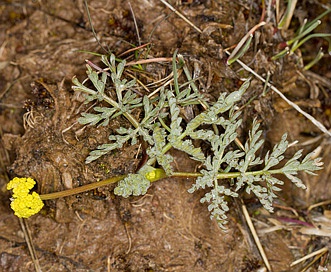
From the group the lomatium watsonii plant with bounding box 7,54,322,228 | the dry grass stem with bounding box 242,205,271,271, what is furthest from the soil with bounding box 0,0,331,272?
the lomatium watsonii plant with bounding box 7,54,322,228

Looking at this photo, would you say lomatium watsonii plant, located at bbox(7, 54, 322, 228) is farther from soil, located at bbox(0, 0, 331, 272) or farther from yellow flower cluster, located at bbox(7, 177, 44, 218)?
yellow flower cluster, located at bbox(7, 177, 44, 218)

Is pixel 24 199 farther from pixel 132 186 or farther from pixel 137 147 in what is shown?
pixel 137 147

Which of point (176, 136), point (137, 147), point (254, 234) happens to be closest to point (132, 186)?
point (137, 147)

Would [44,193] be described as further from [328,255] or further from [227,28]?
[328,255]

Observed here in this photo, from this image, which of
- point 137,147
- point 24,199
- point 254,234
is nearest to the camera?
point 24,199

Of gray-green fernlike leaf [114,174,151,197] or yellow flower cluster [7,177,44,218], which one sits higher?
gray-green fernlike leaf [114,174,151,197]

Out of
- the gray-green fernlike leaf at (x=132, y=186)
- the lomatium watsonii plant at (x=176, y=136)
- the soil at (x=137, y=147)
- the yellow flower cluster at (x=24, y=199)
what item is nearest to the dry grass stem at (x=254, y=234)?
the soil at (x=137, y=147)
